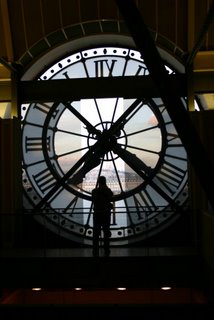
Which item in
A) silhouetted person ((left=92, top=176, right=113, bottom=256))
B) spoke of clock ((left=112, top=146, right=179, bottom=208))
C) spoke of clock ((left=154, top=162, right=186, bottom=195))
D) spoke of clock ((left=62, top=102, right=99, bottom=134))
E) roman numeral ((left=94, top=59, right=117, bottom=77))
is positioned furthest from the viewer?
roman numeral ((left=94, top=59, right=117, bottom=77))

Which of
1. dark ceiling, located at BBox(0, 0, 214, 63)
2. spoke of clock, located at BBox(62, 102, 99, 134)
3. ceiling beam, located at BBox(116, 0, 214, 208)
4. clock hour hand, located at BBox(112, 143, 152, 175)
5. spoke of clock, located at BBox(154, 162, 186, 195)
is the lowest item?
ceiling beam, located at BBox(116, 0, 214, 208)

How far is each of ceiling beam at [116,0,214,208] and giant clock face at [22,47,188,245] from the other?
3791mm

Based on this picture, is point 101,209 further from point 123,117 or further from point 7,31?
point 7,31

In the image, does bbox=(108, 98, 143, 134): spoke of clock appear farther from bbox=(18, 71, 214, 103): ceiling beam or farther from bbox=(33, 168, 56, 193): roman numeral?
bbox=(33, 168, 56, 193): roman numeral

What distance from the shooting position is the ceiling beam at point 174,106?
4195 millimetres

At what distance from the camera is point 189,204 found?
7.74 meters

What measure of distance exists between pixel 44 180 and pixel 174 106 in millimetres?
4673

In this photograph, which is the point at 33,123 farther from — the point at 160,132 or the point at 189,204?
the point at 189,204

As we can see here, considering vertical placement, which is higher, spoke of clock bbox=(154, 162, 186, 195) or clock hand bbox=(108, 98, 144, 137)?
clock hand bbox=(108, 98, 144, 137)

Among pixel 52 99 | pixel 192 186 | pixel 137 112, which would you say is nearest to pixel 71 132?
pixel 52 99

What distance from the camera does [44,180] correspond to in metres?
8.52

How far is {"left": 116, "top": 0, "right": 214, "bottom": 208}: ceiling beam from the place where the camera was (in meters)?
4.20

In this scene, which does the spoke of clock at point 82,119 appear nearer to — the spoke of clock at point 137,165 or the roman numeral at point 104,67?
the spoke of clock at point 137,165

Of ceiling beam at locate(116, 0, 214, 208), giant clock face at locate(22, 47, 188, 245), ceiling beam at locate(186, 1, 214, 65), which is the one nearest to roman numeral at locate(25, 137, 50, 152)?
giant clock face at locate(22, 47, 188, 245)
